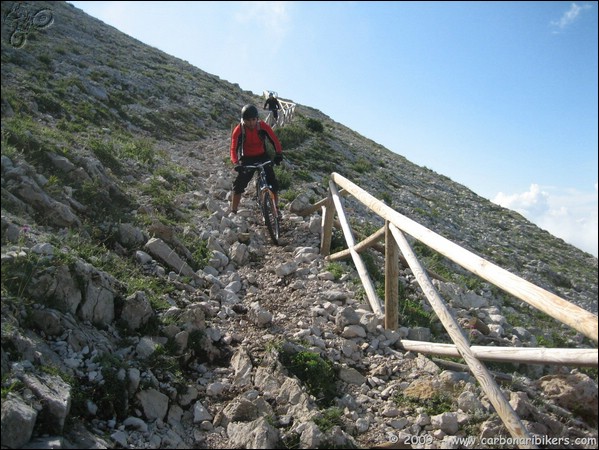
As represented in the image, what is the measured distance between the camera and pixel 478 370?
4102 mm

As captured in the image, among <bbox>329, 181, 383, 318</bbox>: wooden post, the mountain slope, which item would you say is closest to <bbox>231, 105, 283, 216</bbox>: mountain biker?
the mountain slope

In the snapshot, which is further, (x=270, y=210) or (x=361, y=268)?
(x=270, y=210)

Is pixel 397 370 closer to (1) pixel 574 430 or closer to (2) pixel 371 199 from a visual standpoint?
(1) pixel 574 430

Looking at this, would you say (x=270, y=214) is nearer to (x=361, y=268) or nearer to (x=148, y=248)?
(x=361, y=268)

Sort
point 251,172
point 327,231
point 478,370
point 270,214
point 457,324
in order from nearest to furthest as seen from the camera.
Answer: point 478,370
point 457,324
point 327,231
point 270,214
point 251,172

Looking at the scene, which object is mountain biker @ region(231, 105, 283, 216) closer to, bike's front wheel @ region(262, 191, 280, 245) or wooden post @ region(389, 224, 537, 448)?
bike's front wheel @ region(262, 191, 280, 245)

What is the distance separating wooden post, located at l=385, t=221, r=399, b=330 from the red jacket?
14.4ft

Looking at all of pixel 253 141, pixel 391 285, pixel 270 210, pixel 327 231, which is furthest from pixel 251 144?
pixel 391 285

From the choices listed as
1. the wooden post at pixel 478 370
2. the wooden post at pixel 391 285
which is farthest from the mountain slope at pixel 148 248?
the wooden post at pixel 478 370

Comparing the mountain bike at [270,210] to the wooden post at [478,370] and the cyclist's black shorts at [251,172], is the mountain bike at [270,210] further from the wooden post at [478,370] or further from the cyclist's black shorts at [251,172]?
the wooden post at [478,370]

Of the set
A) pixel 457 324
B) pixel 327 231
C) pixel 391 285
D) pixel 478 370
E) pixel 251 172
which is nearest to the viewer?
pixel 478 370

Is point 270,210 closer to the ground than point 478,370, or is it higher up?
higher up

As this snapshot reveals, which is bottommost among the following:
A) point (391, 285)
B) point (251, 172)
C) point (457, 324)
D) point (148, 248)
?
point (148, 248)

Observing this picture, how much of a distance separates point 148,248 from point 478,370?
201 inches
